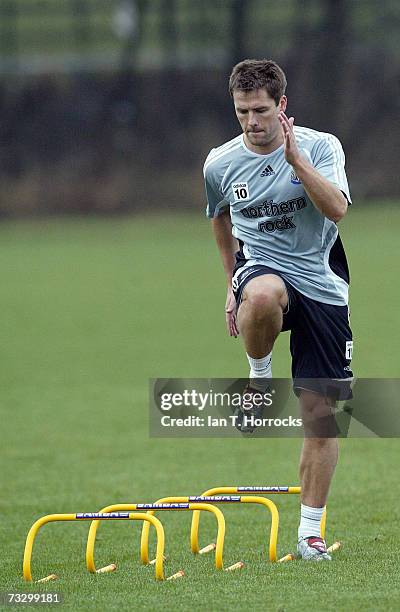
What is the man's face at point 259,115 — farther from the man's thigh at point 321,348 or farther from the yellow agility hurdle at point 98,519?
the yellow agility hurdle at point 98,519

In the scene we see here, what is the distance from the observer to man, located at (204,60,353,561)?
671cm

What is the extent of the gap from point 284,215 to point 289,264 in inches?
11.0

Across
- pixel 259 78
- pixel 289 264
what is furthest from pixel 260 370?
pixel 259 78

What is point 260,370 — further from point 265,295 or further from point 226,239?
point 226,239

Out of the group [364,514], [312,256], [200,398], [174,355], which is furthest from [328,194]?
[174,355]

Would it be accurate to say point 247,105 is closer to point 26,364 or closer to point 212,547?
point 212,547

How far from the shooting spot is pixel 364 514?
8758 mm

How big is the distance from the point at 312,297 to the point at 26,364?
1181 centimetres

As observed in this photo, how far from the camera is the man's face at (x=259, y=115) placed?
6.63m

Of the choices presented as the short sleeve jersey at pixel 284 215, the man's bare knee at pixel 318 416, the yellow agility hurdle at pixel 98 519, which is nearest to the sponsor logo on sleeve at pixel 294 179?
the short sleeve jersey at pixel 284 215

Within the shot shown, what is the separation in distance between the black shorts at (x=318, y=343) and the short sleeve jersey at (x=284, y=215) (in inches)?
2.9

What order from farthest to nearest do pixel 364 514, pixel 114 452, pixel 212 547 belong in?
pixel 114 452
pixel 364 514
pixel 212 547

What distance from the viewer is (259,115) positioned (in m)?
6.70

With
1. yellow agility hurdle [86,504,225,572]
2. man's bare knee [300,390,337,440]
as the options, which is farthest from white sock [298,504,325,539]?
yellow agility hurdle [86,504,225,572]
